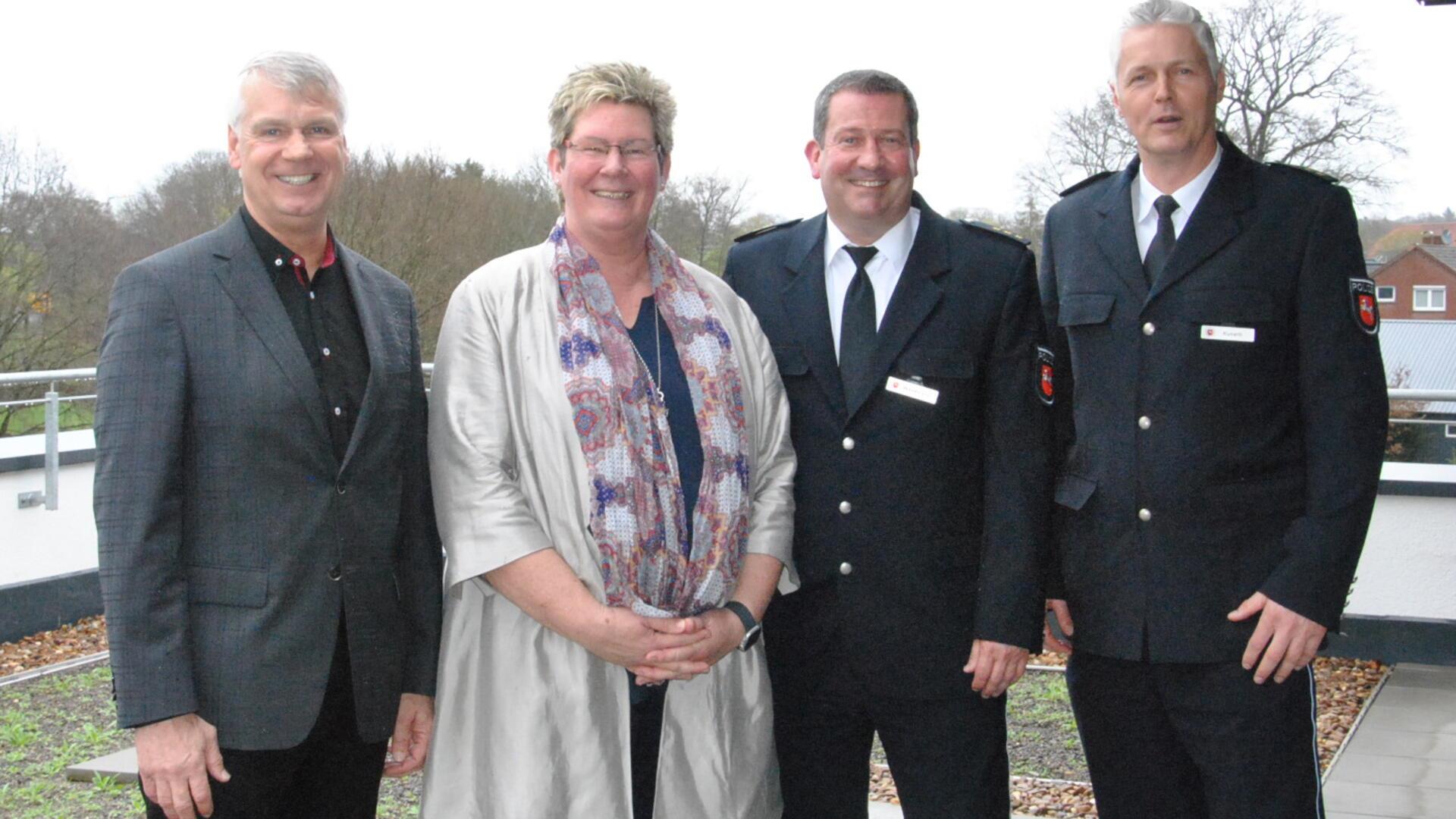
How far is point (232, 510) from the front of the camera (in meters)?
2.18

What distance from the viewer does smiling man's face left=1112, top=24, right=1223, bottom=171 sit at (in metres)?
2.59

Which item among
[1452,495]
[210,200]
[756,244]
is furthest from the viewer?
[210,200]

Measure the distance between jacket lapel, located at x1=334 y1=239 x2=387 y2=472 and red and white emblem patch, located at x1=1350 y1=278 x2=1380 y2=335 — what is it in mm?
Answer: 1786

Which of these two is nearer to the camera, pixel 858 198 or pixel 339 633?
pixel 339 633

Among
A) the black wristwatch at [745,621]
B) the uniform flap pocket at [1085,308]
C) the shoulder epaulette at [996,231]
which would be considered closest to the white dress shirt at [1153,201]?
the uniform flap pocket at [1085,308]

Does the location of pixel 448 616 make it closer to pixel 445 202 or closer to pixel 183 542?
pixel 183 542

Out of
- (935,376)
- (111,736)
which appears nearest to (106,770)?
(111,736)

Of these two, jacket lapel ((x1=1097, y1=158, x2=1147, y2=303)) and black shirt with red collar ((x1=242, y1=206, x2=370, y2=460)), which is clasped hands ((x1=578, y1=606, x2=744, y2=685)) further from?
jacket lapel ((x1=1097, y1=158, x2=1147, y2=303))

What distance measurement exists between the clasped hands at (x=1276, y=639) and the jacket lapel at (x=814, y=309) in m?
0.86

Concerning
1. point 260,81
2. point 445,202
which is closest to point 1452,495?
point 260,81

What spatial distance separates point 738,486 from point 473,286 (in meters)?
0.61

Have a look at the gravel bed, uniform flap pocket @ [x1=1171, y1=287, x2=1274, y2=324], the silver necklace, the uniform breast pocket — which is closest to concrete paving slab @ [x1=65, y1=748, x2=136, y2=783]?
the gravel bed

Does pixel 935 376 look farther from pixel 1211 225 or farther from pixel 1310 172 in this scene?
pixel 1310 172

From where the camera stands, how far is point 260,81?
2283mm
